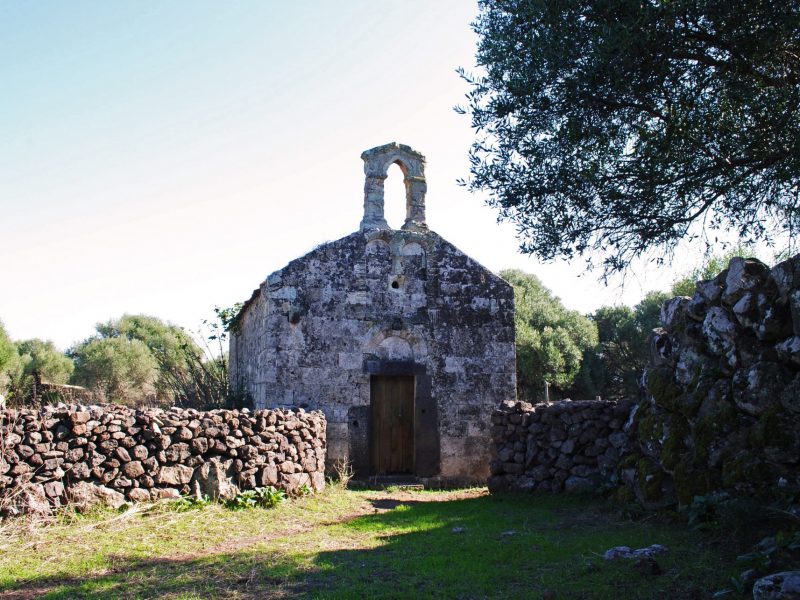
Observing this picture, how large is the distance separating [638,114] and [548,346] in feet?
59.7

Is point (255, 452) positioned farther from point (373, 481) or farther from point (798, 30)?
point (798, 30)

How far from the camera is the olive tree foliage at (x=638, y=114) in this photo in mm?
6633

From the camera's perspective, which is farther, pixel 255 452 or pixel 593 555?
pixel 255 452

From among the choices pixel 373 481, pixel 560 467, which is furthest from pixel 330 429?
pixel 560 467

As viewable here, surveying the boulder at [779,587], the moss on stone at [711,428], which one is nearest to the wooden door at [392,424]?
the moss on stone at [711,428]

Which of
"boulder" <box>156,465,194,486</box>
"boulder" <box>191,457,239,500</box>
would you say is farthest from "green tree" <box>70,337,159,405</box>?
"boulder" <box>156,465,194,486</box>

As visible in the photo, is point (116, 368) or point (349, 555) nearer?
point (349, 555)

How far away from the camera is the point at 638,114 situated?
7723 mm

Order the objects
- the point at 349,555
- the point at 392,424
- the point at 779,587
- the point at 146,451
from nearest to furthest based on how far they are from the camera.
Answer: the point at 779,587, the point at 349,555, the point at 146,451, the point at 392,424

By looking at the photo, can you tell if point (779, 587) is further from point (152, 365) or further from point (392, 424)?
point (152, 365)

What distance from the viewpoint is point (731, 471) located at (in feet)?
21.7

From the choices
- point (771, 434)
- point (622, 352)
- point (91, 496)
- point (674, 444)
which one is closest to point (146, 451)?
point (91, 496)

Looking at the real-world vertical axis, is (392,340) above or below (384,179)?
below

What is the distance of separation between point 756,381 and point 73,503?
7.70 m
